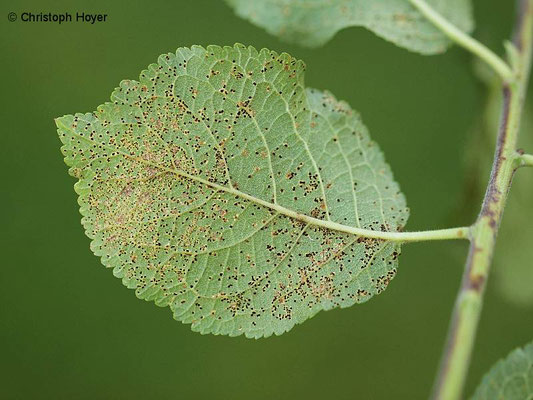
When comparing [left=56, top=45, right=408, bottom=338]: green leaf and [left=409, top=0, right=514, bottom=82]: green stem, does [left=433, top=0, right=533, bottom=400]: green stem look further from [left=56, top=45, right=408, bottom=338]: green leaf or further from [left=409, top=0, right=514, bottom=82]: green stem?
[left=56, top=45, right=408, bottom=338]: green leaf

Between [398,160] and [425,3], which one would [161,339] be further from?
[425,3]

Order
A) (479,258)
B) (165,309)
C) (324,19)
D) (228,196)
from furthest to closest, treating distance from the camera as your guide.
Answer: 1. (165,309)
2. (324,19)
3. (228,196)
4. (479,258)

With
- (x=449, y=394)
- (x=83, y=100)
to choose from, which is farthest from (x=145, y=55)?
(x=449, y=394)

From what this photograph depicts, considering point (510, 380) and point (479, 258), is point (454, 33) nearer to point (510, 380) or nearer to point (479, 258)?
point (479, 258)

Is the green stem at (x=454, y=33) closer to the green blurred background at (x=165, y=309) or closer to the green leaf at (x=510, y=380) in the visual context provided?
the green leaf at (x=510, y=380)

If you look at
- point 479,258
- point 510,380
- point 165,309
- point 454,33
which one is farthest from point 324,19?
point 165,309

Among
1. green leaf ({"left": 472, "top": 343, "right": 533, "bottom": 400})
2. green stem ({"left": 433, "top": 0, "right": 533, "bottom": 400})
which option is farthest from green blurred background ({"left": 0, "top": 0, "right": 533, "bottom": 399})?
green leaf ({"left": 472, "top": 343, "right": 533, "bottom": 400})

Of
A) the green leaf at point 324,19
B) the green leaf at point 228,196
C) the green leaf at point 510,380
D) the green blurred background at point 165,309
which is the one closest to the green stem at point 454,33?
the green leaf at point 324,19
